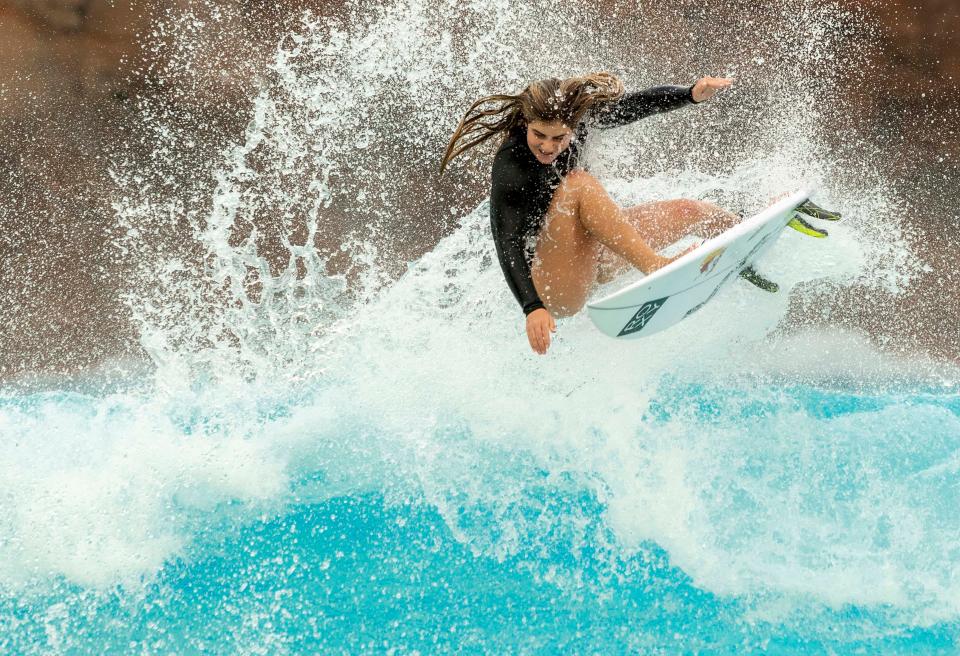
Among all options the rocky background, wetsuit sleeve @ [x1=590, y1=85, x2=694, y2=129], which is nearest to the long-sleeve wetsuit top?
wetsuit sleeve @ [x1=590, y1=85, x2=694, y2=129]

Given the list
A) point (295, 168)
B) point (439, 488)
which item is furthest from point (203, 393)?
point (295, 168)

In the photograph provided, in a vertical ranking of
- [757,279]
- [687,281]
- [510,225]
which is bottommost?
[757,279]

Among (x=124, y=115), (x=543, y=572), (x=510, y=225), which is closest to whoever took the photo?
(x=510, y=225)

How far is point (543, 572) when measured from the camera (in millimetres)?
2521

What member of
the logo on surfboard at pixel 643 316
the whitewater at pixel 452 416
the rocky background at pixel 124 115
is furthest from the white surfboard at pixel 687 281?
the rocky background at pixel 124 115

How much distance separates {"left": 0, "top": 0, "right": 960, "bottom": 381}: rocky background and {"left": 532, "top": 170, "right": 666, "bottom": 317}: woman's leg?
1.84 metres

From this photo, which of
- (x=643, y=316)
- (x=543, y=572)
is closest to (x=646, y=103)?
(x=643, y=316)

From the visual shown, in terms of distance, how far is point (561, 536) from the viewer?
101 inches

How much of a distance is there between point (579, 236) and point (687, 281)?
0.36 meters

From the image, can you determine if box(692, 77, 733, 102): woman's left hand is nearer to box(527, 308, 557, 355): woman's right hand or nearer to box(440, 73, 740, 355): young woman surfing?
box(440, 73, 740, 355): young woman surfing

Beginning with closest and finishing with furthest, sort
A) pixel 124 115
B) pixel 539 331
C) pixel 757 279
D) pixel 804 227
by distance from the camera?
pixel 539 331, pixel 804 227, pixel 757 279, pixel 124 115

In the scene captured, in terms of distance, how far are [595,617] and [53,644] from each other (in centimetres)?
Result: 173

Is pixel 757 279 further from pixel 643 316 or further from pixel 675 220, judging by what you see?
pixel 643 316

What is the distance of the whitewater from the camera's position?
247 centimetres
